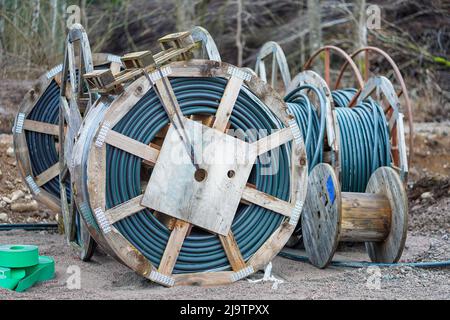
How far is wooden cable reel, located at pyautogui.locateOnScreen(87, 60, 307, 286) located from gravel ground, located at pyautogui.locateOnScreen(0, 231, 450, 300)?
20 cm

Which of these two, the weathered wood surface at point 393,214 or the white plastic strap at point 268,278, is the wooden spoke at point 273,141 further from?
the weathered wood surface at point 393,214

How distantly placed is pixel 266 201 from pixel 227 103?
0.84 metres

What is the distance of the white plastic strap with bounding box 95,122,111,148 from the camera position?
5898 millimetres

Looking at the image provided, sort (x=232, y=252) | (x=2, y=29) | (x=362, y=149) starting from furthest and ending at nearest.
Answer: (x=2, y=29)
(x=362, y=149)
(x=232, y=252)

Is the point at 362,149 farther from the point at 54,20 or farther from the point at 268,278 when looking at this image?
the point at 54,20

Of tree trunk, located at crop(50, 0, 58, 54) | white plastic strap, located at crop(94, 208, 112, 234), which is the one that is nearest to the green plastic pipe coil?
white plastic strap, located at crop(94, 208, 112, 234)

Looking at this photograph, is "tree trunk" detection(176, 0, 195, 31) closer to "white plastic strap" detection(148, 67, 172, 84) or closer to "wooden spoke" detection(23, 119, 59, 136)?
"wooden spoke" detection(23, 119, 59, 136)

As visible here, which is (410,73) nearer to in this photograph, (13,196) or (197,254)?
(13,196)

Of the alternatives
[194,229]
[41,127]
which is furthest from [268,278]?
[41,127]

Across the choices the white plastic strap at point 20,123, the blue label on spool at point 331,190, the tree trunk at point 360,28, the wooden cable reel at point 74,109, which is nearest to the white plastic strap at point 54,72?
the white plastic strap at point 20,123

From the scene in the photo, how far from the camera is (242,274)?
6.31 m

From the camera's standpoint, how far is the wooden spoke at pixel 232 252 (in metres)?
6.28

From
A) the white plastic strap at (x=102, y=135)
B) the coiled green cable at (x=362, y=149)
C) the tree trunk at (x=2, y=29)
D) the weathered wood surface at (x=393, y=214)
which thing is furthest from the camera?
the tree trunk at (x=2, y=29)

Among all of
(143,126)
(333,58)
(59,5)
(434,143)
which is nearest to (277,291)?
(143,126)
